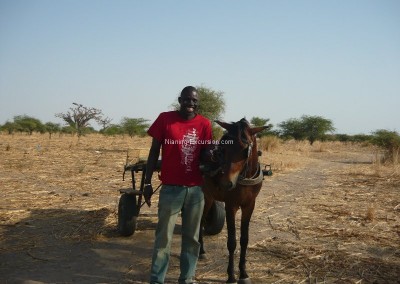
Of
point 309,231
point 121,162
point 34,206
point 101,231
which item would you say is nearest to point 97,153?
point 121,162

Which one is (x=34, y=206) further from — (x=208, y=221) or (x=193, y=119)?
(x=193, y=119)

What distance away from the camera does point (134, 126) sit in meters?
50.8

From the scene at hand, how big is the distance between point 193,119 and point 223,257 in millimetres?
2788

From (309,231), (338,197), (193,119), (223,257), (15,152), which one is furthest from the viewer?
(15,152)

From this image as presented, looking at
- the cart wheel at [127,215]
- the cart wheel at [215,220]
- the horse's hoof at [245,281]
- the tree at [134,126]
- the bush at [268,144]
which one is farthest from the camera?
the tree at [134,126]

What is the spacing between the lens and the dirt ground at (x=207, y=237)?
5094 millimetres

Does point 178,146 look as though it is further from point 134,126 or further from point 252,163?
point 134,126

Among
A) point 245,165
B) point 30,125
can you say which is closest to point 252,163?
point 245,165

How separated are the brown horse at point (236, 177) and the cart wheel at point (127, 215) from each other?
1.92 m

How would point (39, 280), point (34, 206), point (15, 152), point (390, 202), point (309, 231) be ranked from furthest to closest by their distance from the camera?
point (15, 152)
point (390, 202)
point (34, 206)
point (309, 231)
point (39, 280)

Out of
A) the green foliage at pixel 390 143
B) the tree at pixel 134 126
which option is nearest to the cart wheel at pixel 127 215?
the green foliage at pixel 390 143

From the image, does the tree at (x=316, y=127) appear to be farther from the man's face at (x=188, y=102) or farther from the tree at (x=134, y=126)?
the man's face at (x=188, y=102)

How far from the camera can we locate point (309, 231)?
7281 millimetres

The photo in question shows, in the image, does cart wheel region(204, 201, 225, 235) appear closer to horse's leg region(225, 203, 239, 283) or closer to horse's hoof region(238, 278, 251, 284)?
horse's leg region(225, 203, 239, 283)
